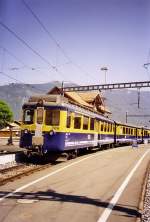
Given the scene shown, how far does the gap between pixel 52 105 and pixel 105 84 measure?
24.6 m

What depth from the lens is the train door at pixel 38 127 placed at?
694 inches

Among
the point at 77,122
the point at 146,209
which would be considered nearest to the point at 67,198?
the point at 146,209

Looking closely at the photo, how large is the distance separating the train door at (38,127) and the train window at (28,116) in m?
0.36

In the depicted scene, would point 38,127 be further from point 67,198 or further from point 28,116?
point 67,198

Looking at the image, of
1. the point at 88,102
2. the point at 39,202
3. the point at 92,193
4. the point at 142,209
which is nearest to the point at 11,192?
the point at 39,202

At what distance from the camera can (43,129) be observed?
17.9 metres

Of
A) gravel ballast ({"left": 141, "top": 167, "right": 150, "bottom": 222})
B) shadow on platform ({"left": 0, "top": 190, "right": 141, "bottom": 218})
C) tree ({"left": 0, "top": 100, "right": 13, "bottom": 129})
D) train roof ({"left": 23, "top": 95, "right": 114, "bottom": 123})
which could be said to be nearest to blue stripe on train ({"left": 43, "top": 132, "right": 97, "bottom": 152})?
train roof ({"left": 23, "top": 95, "right": 114, "bottom": 123})

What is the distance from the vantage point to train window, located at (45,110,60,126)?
58.8ft

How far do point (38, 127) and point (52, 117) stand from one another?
930 mm

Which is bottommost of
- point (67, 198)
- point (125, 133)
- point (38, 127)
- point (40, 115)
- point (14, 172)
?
point (67, 198)

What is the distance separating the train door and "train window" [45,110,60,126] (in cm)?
33

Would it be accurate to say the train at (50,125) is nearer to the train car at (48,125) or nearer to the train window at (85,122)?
the train car at (48,125)

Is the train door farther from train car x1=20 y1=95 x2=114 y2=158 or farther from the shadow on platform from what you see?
the shadow on platform

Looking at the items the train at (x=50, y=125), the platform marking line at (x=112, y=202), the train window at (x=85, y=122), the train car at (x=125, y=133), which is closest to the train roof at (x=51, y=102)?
the train at (x=50, y=125)
